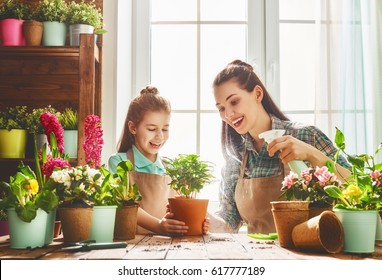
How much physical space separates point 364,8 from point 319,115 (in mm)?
558

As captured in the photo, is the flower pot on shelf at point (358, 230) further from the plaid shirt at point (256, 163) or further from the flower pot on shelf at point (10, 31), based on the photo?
the flower pot on shelf at point (10, 31)

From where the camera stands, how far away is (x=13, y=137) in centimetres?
213

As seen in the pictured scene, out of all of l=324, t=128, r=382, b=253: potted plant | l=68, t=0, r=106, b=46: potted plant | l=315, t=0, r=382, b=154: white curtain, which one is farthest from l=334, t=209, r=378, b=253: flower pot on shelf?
l=68, t=0, r=106, b=46: potted plant

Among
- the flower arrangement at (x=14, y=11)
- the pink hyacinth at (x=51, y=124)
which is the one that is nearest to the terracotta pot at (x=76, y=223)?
the pink hyacinth at (x=51, y=124)

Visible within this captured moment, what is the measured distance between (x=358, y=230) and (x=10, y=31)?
1738 millimetres

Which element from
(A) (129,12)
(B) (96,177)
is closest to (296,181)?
(B) (96,177)

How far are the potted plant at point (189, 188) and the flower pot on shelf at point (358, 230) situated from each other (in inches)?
16.4

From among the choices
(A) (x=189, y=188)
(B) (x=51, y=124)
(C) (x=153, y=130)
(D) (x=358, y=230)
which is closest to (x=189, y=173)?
(A) (x=189, y=188)

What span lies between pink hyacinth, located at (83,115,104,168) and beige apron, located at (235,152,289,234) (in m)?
0.77

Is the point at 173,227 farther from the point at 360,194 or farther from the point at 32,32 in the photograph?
the point at 32,32

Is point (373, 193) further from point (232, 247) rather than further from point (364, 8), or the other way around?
point (364, 8)

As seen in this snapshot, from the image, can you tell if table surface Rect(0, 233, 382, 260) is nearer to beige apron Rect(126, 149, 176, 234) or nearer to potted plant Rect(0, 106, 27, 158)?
beige apron Rect(126, 149, 176, 234)

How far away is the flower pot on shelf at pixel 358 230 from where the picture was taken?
1025 millimetres

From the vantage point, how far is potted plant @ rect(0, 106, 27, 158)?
212 cm
